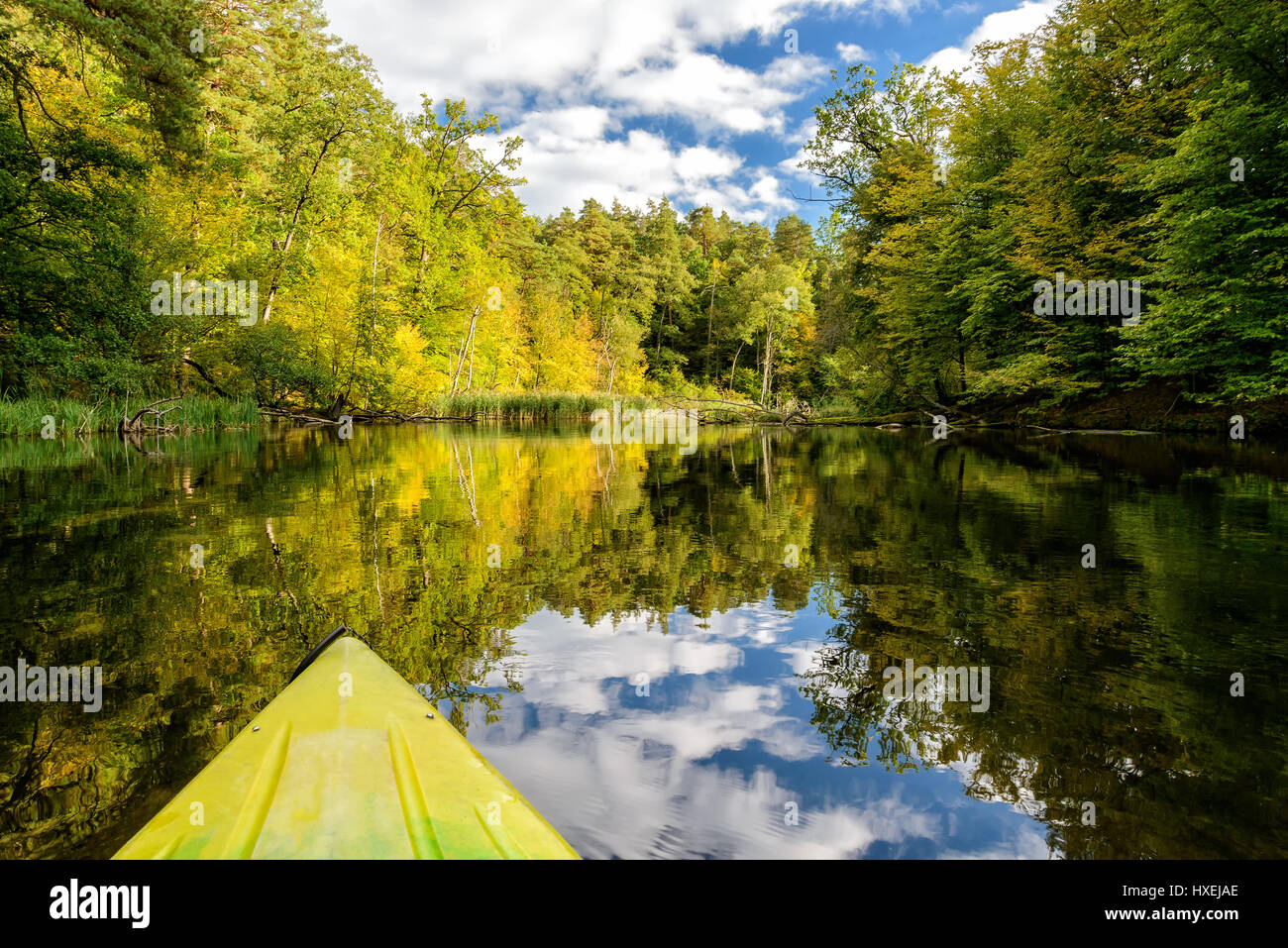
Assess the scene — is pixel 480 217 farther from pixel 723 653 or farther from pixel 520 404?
pixel 723 653

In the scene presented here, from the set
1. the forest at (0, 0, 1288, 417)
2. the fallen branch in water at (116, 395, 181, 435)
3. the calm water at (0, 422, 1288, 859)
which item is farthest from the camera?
the fallen branch in water at (116, 395, 181, 435)

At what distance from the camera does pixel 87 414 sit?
15.1m

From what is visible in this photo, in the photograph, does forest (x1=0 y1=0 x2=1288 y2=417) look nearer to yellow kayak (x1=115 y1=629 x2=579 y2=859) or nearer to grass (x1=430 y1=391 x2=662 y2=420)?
grass (x1=430 y1=391 x2=662 y2=420)

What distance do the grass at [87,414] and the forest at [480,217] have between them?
24.5 inches

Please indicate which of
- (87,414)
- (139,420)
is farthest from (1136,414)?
(87,414)

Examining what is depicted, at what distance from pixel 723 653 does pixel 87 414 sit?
1836cm

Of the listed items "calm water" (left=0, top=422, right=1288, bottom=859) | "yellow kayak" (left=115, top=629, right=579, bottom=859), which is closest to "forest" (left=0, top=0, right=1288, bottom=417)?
"calm water" (left=0, top=422, right=1288, bottom=859)

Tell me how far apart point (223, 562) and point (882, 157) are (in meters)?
28.7

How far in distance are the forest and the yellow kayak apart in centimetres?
1359

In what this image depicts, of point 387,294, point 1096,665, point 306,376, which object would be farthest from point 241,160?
point 1096,665

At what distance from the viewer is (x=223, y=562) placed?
15.2ft

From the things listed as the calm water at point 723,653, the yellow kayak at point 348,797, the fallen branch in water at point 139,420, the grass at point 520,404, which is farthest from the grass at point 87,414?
the yellow kayak at point 348,797

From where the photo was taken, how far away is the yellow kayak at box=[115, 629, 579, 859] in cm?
138

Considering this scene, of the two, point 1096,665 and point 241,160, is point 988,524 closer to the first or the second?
point 1096,665
